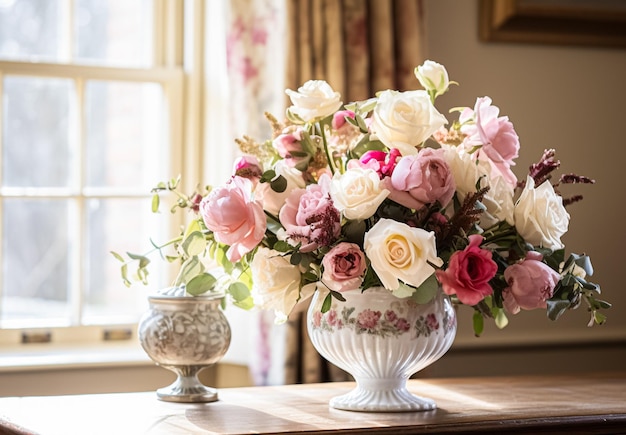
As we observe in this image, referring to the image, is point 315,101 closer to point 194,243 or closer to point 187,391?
point 194,243

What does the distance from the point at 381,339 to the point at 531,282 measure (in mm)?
298

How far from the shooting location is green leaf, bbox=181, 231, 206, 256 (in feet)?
6.27

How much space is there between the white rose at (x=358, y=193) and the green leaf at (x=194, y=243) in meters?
0.34

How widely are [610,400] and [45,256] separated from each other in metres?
1.70

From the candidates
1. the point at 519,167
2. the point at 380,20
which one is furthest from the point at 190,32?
the point at 519,167

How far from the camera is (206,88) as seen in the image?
9.80 feet

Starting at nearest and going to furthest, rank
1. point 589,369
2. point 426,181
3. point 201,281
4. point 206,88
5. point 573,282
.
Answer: point 426,181, point 573,282, point 201,281, point 206,88, point 589,369

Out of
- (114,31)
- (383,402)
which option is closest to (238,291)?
(383,402)

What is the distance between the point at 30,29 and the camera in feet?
9.55

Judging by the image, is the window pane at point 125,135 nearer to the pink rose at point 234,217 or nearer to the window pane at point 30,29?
the window pane at point 30,29

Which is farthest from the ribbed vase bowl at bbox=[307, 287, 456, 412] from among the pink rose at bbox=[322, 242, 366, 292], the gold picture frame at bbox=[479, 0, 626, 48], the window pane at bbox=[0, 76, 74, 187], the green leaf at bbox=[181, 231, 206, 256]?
the gold picture frame at bbox=[479, 0, 626, 48]

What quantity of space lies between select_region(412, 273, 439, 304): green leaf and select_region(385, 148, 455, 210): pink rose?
0.13 m

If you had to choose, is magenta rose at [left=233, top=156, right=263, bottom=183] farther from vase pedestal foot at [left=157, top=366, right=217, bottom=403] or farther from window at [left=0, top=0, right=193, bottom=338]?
window at [left=0, top=0, right=193, bottom=338]

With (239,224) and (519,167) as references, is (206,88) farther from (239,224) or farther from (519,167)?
(239,224)
